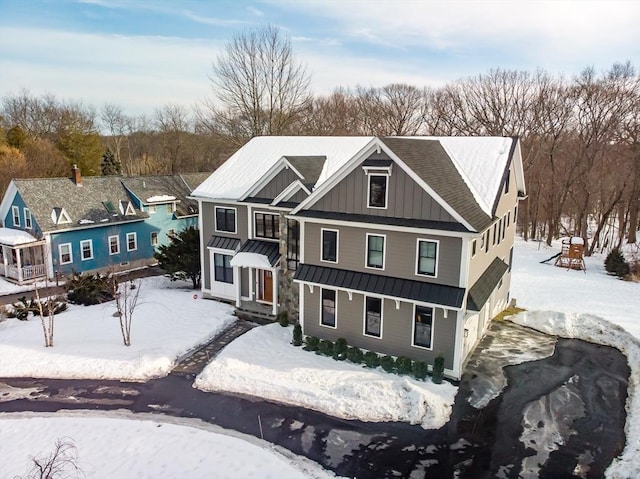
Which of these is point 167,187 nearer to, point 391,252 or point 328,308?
point 328,308

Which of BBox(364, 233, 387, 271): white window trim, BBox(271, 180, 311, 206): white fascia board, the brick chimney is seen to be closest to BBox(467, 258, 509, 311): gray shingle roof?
BBox(364, 233, 387, 271): white window trim

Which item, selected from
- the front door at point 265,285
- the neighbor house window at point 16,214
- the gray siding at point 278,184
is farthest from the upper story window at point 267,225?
the neighbor house window at point 16,214

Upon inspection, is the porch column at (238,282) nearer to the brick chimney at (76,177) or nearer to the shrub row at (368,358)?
the shrub row at (368,358)

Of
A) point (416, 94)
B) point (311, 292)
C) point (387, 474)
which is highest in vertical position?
point (416, 94)

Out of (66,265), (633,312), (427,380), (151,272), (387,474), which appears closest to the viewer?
(387,474)

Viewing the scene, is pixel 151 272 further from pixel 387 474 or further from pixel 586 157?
pixel 586 157

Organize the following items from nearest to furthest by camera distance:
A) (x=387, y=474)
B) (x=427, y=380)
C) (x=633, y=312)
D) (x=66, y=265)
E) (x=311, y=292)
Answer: (x=387, y=474)
(x=427, y=380)
(x=311, y=292)
(x=633, y=312)
(x=66, y=265)

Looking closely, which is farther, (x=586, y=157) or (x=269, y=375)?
(x=586, y=157)

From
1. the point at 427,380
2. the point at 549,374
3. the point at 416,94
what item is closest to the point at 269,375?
the point at 427,380
